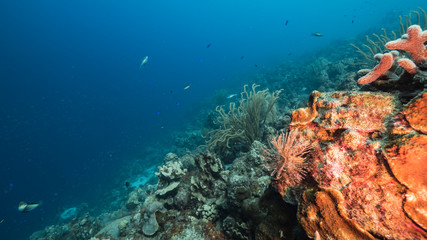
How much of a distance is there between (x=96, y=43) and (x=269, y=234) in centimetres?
13267

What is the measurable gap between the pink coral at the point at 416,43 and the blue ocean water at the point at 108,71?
48.7 feet

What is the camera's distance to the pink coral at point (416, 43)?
1710 millimetres

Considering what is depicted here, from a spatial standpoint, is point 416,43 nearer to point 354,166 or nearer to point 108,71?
point 354,166

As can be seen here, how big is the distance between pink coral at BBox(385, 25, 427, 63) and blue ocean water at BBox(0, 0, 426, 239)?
14.8 meters

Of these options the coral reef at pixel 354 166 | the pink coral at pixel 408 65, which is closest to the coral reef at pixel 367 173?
the coral reef at pixel 354 166

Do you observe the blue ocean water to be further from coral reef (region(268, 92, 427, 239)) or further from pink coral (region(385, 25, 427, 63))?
coral reef (region(268, 92, 427, 239))

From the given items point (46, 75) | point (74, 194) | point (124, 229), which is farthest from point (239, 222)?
point (46, 75)

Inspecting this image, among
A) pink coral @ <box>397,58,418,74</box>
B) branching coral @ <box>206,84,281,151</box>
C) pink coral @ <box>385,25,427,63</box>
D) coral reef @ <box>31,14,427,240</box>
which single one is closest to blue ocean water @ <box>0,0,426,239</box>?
branching coral @ <box>206,84,281,151</box>

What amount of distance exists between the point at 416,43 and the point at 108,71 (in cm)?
12556

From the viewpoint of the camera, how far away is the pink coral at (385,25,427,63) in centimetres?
171

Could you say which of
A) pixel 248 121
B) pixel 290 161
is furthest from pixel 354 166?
pixel 248 121

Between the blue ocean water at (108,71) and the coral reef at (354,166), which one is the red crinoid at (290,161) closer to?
the coral reef at (354,166)

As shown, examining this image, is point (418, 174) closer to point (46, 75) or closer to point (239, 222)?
point (239, 222)

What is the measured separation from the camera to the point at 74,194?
67.3 ft
